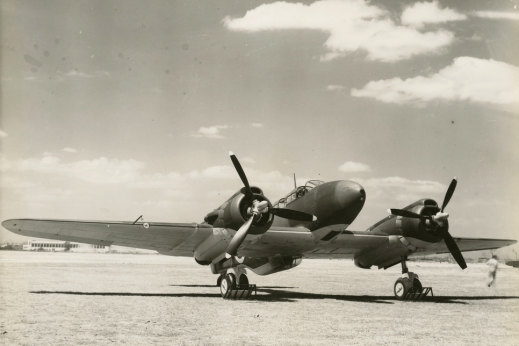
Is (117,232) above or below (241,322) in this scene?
above

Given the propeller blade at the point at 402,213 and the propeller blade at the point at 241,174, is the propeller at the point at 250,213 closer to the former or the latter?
the propeller blade at the point at 241,174

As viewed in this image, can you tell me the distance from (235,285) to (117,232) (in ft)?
15.2

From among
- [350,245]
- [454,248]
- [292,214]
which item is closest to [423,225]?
[454,248]

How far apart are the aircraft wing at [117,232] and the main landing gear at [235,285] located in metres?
1.67

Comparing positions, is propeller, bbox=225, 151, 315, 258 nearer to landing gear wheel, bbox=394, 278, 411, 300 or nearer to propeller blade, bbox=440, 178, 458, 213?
landing gear wheel, bbox=394, 278, 411, 300

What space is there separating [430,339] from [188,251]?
12298 mm

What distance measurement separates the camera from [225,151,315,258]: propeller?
50.5 ft

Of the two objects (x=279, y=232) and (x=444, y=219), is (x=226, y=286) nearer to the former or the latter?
(x=279, y=232)

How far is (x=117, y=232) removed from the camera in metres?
17.6

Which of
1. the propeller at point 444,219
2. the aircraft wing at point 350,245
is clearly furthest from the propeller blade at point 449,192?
the aircraft wing at point 350,245

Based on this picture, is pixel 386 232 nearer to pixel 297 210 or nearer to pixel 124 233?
pixel 297 210

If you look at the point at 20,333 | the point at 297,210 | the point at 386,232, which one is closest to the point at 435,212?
the point at 386,232

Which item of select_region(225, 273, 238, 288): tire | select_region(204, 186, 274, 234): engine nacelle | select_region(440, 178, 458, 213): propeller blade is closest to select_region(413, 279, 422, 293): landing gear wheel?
select_region(440, 178, 458, 213): propeller blade

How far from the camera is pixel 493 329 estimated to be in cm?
1068
